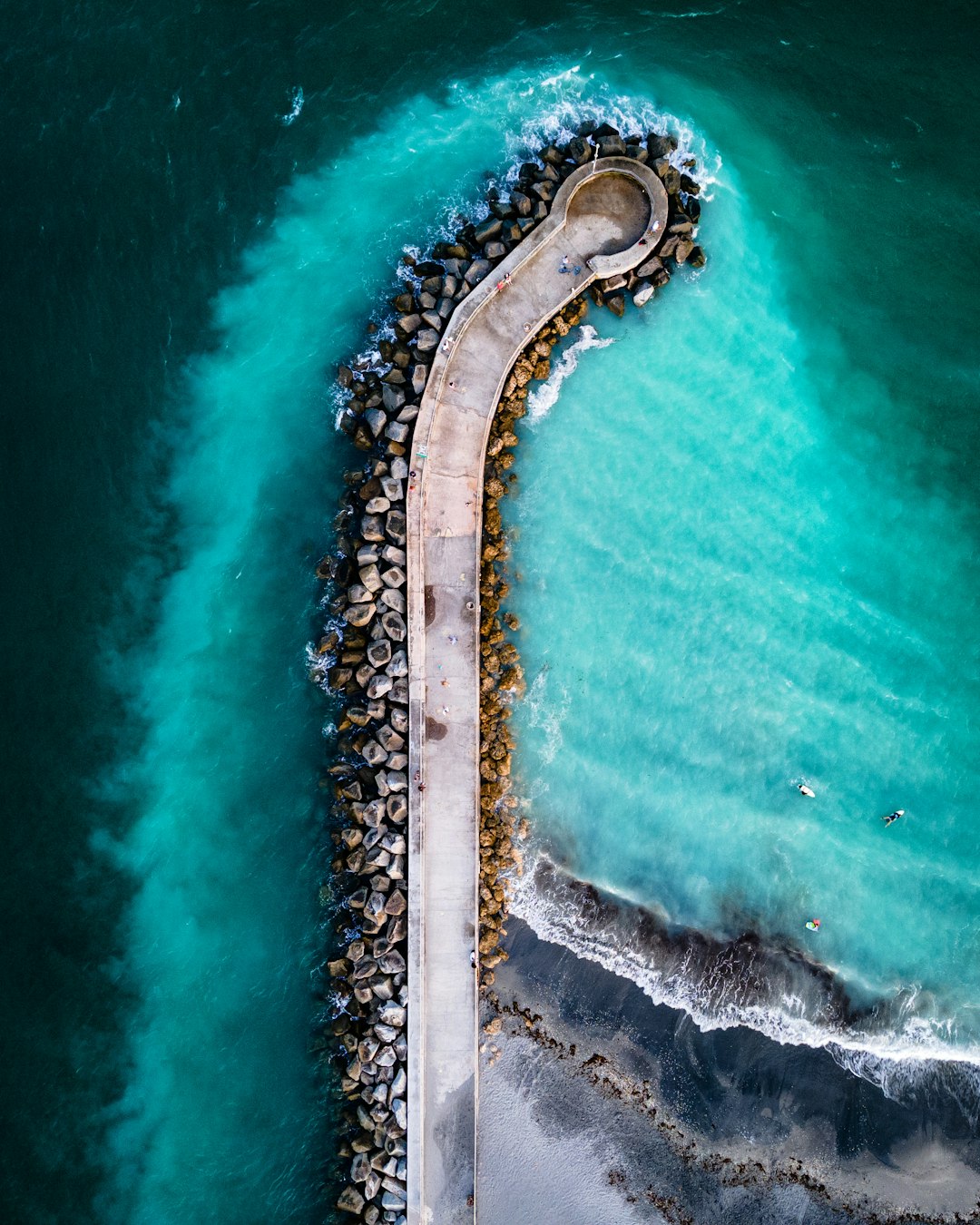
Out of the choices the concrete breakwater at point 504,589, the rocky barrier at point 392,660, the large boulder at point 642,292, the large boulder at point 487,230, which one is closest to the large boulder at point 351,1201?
the rocky barrier at point 392,660

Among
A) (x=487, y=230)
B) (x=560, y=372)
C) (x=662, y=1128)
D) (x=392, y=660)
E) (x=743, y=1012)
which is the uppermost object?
(x=487, y=230)


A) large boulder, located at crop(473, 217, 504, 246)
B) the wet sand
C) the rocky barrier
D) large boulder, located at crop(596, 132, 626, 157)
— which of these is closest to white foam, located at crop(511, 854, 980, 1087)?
the wet sand

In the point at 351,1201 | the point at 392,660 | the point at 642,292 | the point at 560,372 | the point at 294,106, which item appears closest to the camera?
the point at 351,1201

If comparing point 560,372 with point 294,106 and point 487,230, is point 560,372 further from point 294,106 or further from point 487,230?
point 294,106

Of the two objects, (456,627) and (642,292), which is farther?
(642,292)

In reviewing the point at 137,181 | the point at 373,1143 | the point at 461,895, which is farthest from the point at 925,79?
the point at 373,1143

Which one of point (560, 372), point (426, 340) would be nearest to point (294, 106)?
point (426, 340)

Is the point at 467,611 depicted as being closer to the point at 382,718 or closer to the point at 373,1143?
the point at 382,718
